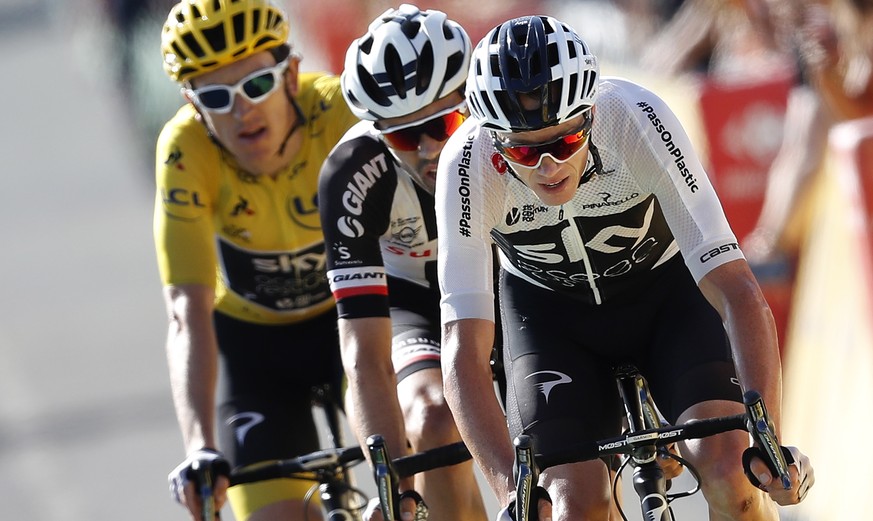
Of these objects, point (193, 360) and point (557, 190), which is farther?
point (193, 360)

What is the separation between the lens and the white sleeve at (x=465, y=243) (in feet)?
14.5

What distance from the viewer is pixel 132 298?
14.3 meters

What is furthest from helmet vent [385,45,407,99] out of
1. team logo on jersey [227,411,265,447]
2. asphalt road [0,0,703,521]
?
asphalt road [0,0,703,521]

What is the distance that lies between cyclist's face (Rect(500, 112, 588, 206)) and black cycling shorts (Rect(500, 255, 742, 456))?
0.60m

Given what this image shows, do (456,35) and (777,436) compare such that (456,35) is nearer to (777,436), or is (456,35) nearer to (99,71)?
(777,436)

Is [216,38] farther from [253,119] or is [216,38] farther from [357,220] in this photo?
[357,220]

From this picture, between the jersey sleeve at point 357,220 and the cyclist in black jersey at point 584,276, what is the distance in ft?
1.46

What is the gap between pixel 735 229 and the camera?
9.38 metres

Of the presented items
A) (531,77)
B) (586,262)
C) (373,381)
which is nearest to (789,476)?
(586,262)

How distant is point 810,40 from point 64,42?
29.0 meters

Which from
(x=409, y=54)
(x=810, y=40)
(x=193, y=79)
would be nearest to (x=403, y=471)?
(x=409, y=54)

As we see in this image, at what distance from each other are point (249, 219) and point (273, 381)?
640 mm

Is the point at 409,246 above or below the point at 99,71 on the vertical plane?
below

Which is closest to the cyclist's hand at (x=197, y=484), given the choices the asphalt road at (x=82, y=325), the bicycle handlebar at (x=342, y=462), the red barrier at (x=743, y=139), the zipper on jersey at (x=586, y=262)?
the bicycle handlebar at (x=342, y=462)
